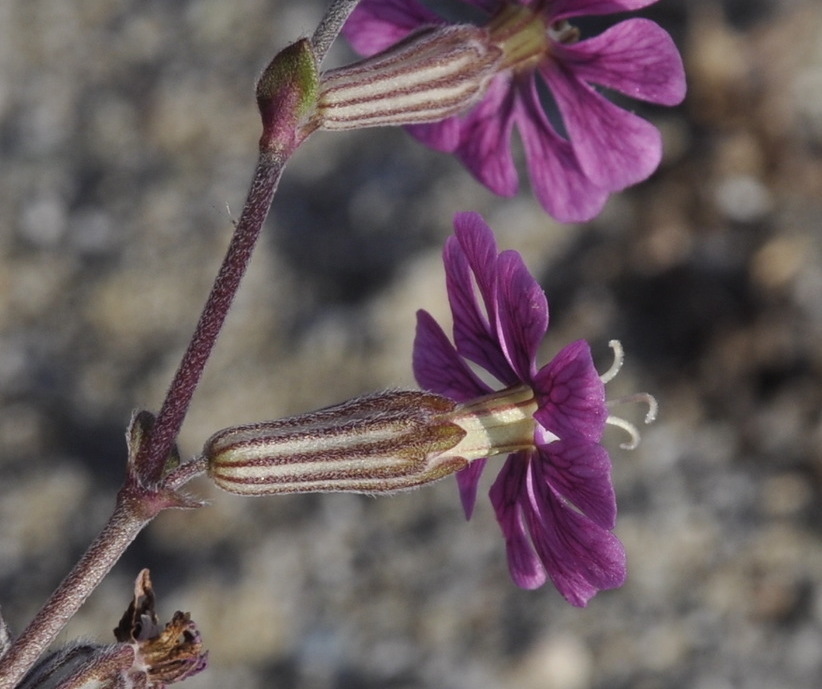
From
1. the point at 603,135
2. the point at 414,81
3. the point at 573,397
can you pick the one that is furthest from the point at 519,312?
the point at 603,135

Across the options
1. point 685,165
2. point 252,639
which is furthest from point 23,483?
point 685,165

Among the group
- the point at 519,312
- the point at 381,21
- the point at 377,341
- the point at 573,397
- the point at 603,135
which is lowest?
the point at 573,397

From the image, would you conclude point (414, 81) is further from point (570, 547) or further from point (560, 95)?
point (570, 547)

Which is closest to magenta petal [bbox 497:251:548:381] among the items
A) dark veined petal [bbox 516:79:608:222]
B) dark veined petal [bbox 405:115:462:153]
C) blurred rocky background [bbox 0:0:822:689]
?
dark veined petal [bbox 516:79:608:222]

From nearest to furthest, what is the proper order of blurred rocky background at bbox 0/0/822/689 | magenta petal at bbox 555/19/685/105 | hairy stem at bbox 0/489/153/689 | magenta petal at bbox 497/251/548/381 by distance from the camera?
hairy stem at bbox 0/489/153/689, magenta petal at bbox 497/251/548/381, magenta petal at bbox 555/19/685/105, blurred rocky background at bbox 0/0/822/689

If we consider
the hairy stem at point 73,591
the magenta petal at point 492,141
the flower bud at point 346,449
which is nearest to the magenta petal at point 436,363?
the flower bud at point 346,449

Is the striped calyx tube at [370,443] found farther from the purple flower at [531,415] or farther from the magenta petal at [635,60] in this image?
the magenta petal at [635,60]

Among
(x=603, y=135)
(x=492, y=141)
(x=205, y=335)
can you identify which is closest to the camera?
(x=205, y=335)

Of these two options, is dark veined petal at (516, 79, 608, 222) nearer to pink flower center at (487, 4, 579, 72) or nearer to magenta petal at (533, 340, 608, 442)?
pink flower center at (487, 4, 579, 72)
